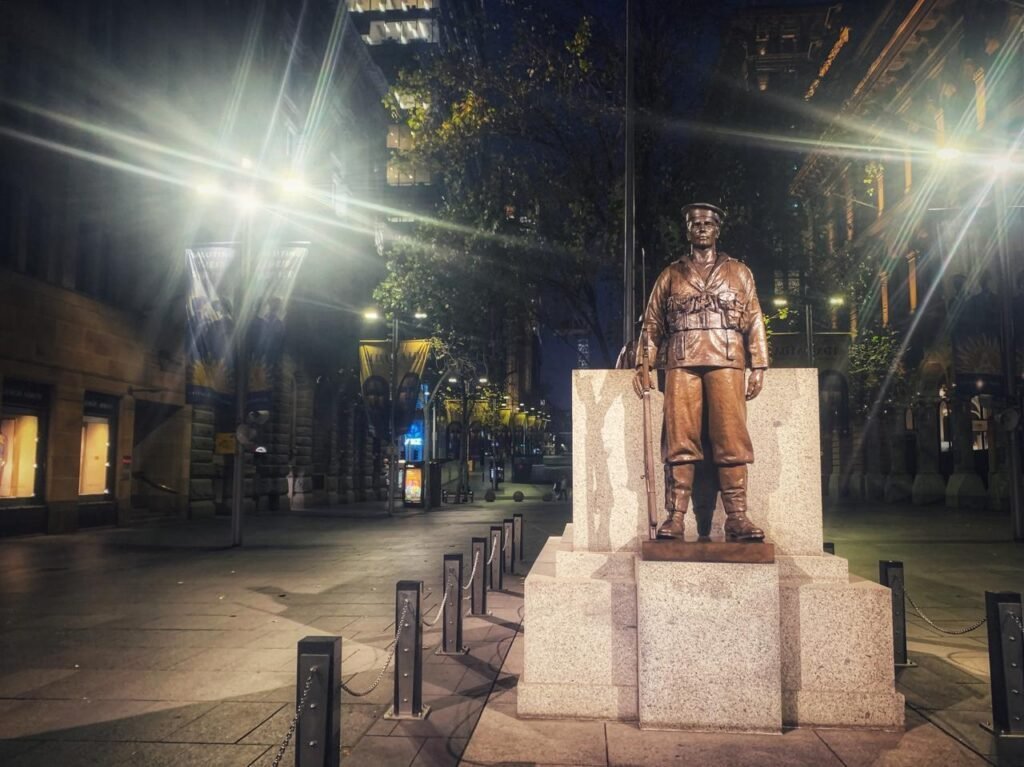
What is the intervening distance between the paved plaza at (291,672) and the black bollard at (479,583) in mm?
252

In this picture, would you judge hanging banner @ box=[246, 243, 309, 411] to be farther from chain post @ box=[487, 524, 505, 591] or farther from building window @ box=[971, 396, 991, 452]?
building window @ box=[971, 396, 991, 452]

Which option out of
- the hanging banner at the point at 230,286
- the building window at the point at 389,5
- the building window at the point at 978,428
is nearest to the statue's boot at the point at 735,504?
the hanging banner at the point at 230,286

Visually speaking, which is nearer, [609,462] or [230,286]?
[609,462]

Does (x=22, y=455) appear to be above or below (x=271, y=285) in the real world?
below

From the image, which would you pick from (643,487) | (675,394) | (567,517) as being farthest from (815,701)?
(567,517)

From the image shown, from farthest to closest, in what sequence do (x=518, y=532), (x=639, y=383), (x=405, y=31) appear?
(x=405, y=31), (x=518, y=532), (x=639, y=383)

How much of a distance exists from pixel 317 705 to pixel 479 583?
622 cm

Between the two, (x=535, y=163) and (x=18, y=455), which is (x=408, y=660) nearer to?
(x=535, y=163)

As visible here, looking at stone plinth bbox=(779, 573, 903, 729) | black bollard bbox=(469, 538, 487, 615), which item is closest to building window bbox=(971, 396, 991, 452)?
black bollard bbox=(469, 538, 487, 615)

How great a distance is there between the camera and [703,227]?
588 cm

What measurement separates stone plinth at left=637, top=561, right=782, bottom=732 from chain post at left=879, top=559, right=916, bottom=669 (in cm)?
270

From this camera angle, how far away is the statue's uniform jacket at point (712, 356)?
18.4 ft

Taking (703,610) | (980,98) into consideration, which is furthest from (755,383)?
(980,98)

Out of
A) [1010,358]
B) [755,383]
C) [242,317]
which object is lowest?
[755,383]
